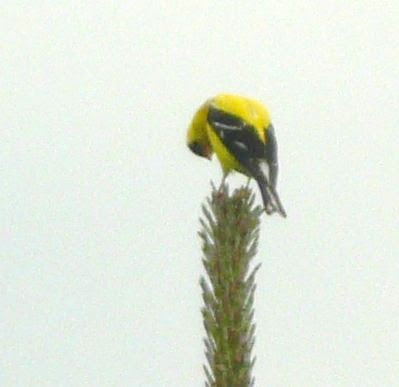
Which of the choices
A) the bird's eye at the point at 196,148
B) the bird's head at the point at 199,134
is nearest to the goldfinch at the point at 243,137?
the bird's eye at the point at 196,148

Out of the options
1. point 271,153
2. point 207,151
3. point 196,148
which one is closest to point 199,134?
point 196,148

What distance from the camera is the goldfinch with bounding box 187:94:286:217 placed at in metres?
5.71

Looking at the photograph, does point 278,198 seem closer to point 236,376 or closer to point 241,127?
point 241,127

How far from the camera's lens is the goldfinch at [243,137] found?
5711 mm

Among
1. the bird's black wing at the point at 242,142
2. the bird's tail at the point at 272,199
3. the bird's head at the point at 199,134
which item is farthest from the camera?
the bird's head at the point at 199,134

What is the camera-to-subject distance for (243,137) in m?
6.12

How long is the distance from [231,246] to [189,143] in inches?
200

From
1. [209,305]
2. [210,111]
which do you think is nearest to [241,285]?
[209,305]

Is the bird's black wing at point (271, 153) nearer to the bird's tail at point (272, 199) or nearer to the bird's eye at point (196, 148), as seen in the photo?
the bird's tail at point (272, 199)

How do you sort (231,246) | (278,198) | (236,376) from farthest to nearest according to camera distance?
(278,198) → (231,246) → (236,376)

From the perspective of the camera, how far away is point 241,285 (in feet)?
7.99

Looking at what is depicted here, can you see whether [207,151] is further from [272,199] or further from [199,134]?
[272,199]

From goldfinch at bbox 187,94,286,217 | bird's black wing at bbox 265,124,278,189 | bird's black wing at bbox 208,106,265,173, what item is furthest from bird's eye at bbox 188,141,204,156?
bird's black wing at bbox 265,124,278,189

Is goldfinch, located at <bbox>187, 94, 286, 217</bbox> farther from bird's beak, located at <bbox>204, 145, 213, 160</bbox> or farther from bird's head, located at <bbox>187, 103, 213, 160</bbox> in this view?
bird's head, located at <bbox>187, 103, 213, 160</bbox>
